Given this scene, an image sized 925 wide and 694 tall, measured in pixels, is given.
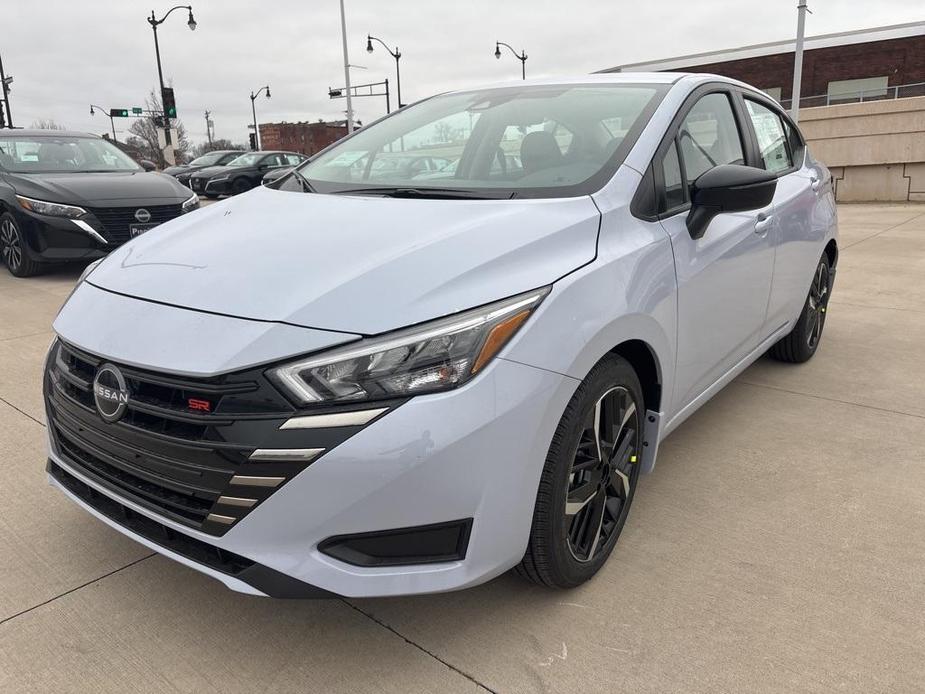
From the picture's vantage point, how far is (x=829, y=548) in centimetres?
254

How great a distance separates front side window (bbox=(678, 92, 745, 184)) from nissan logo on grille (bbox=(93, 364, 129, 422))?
2.08 metres

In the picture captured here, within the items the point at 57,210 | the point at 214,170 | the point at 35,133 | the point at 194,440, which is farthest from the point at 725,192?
the point at 214,170

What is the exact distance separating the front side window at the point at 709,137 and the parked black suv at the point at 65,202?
594 centimetres

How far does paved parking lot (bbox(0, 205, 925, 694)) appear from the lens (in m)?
1.98

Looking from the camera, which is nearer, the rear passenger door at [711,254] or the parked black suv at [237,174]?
the rear passenger door at [711,254]

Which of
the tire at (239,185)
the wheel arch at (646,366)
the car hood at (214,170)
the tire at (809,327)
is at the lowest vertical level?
the tire at (809,327)

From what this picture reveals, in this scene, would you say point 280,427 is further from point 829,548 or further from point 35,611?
point 829,548

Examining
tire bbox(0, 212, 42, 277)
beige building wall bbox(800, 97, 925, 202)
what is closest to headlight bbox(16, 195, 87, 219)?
tire bbox(0, 212, 42, 277)

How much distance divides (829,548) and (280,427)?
1.96 metres

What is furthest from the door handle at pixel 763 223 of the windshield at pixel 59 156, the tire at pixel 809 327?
the windshield at pixel 59 156

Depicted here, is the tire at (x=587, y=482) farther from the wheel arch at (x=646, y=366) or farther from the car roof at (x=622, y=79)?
the car roof at (x=622, y=79)

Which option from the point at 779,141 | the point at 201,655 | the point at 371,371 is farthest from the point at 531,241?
the point at 779,141

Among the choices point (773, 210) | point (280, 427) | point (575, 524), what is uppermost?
point (773, 210)

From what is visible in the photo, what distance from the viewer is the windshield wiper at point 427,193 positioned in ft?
8.20
